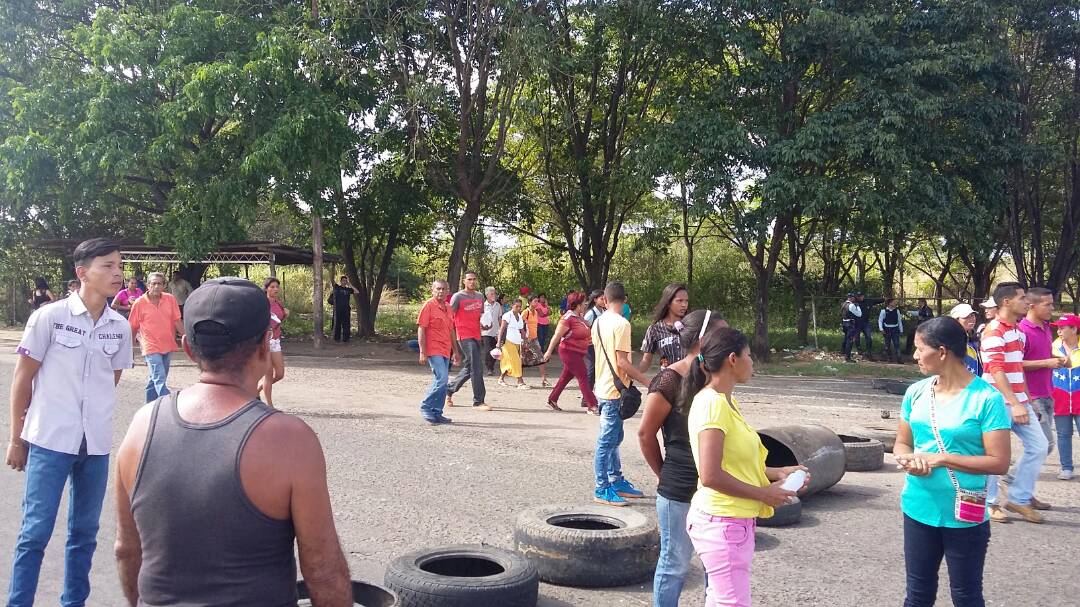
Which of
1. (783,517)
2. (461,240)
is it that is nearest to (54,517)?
(783,517)

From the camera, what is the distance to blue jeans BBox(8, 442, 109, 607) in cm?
383

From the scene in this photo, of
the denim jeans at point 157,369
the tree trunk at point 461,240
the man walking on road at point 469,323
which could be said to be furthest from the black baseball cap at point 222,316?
the tree trunk at point 461,240

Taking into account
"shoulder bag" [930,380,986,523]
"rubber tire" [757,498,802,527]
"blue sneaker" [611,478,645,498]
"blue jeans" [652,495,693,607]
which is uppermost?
"shoulder bag" [930,380,986,523]

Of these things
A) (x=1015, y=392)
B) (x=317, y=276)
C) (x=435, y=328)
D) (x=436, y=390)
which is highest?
(x=317, y=276)

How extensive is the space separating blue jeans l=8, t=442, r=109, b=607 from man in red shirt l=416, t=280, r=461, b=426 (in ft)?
20.5

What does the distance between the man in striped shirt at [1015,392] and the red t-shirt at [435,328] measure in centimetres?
619

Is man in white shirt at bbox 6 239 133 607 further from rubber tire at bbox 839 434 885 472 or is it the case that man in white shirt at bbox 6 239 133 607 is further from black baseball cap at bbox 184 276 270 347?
rubber tire at bbox 839 434 885 472

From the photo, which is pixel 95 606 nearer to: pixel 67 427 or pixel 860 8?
pixel 67 427

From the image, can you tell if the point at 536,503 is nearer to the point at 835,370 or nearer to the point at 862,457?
the point at 862,457

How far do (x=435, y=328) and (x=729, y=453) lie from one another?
7.38m

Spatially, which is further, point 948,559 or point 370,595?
point 948,559

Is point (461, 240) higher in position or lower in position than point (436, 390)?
higher

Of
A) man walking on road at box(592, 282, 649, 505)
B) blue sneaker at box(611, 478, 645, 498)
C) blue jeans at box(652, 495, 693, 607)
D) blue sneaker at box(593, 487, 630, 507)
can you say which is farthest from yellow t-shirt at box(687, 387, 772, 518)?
blue sneaker at box(611, 478, 645, 498)

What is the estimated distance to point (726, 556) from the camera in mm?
3428
